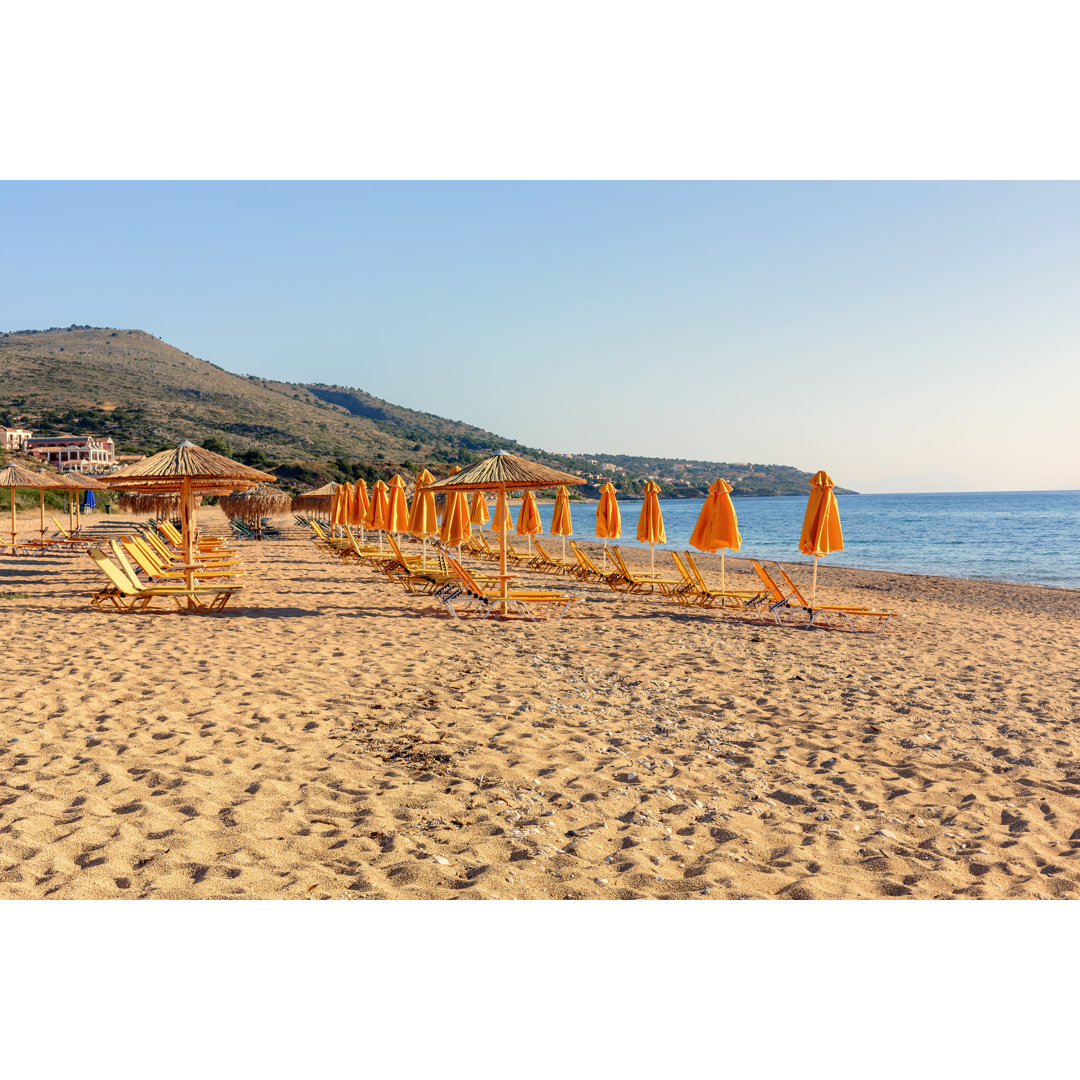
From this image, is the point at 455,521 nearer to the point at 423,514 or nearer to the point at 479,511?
the point at 423,514

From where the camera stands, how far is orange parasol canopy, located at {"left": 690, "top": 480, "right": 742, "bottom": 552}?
9.73m

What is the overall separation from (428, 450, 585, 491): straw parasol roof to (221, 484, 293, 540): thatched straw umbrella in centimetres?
1570

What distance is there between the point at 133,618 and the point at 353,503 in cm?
977

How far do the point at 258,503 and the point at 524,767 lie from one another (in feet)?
71.0

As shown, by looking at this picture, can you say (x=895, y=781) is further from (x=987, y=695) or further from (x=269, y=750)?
(x=269, y=750)

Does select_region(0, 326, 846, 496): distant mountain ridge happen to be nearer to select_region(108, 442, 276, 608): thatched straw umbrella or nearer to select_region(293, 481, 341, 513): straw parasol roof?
select_region(293, 481, 341, 513): straw parasol roof

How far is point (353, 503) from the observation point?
57.5ft

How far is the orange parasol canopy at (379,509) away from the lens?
560 inches

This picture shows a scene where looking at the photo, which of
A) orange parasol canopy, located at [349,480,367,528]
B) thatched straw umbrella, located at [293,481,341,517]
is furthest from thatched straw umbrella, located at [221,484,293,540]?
orange parasol canopy, located at [349,480,367,528]

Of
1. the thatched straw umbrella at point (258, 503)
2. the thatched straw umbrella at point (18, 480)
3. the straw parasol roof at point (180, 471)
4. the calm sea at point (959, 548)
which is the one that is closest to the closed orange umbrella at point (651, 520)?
the straw parasol roof at point (180, 471)

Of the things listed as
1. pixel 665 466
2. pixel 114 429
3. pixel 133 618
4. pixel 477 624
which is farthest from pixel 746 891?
pixel 665 466

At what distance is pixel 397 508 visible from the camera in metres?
13.6

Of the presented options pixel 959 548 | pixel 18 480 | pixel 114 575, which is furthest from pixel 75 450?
pixel 959 548
